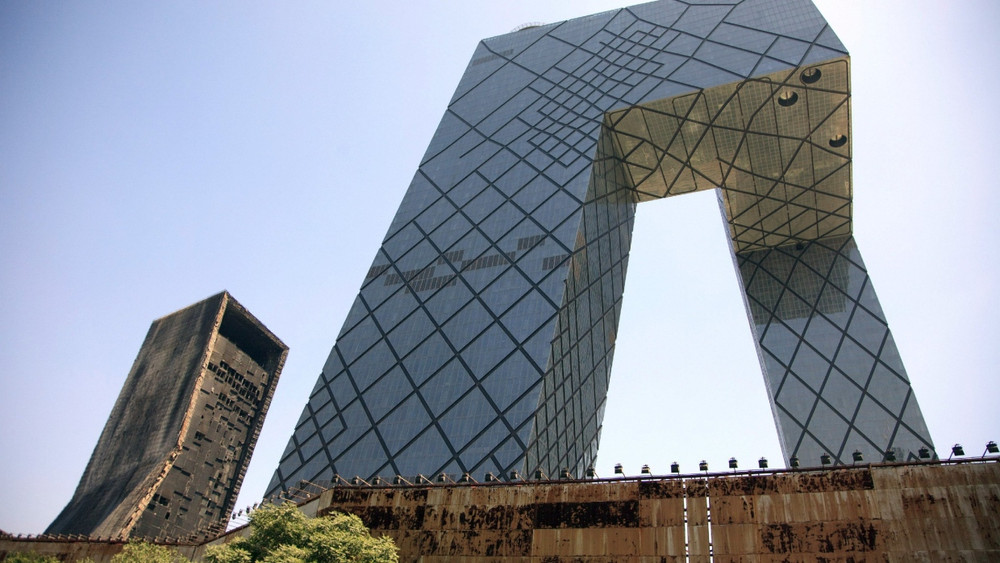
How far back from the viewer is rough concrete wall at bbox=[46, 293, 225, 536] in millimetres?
59844

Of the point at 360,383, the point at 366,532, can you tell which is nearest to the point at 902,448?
the point at 360,383

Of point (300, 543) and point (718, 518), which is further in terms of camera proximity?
point (718, 518)

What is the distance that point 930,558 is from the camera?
1897 cm

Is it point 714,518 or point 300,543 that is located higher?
point 714,518

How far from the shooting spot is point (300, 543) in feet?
69.9

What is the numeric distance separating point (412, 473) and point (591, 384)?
1777 centimetres

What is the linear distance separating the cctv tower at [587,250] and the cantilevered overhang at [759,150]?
0.47 ft

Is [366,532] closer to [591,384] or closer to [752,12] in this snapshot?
[591,384]

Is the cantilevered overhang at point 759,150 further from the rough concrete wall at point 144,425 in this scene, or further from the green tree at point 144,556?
the rough concrete wall at point 144,425

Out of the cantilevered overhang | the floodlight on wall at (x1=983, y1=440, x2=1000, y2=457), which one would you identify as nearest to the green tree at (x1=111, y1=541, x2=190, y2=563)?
the floodlight on wall at (x1=983, y1=440, x2=1000, y2=457)

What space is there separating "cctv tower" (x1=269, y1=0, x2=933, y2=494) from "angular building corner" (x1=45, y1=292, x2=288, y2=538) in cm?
2625

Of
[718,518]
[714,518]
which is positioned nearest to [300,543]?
[714,518]

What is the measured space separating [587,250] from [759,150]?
52.7 feet

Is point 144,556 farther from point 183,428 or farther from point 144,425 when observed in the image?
point 144,425
